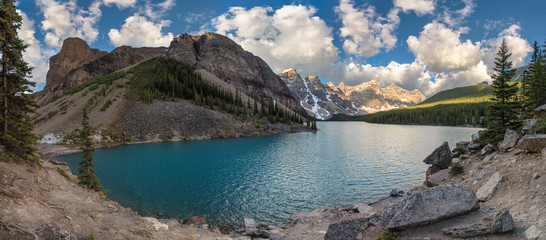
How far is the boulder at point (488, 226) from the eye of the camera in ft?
18.6

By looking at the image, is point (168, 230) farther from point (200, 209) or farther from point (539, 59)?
point (539, 59)

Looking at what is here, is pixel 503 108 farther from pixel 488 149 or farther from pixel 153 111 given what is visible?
pixel 153 111

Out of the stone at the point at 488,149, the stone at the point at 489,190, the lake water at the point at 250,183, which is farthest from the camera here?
the lake water at the point at 250,183

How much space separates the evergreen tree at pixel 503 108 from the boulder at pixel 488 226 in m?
15.1

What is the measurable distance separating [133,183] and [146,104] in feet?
214

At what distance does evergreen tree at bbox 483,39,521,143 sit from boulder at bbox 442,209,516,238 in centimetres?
1508

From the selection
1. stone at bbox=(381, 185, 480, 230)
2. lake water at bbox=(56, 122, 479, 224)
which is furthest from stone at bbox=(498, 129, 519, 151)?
stone at bbox=(381, 185, 480, 230)

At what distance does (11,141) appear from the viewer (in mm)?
12141

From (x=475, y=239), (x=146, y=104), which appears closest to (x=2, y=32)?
(x=475, y=239)

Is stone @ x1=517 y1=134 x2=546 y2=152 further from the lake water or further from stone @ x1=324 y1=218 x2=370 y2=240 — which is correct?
the lake water

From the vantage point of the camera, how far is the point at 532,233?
5.30 metres

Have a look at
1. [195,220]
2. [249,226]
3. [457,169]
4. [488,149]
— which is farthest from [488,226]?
[195,220]

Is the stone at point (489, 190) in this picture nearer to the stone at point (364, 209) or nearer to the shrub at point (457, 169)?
the stone at point (364, 209)

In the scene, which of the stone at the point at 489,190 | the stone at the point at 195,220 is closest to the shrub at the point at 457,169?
the stone at the point at 489,190
